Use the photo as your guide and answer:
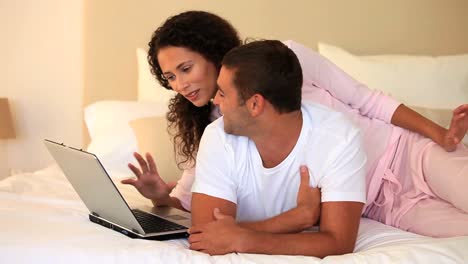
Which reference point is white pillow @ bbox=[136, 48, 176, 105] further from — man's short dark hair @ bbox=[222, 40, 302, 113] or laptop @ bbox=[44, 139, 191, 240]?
man's short dark hair @ bbox=[222, 40, 302, 113]

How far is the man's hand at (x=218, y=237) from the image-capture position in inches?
48.3

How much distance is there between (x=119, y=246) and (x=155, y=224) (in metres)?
0.25

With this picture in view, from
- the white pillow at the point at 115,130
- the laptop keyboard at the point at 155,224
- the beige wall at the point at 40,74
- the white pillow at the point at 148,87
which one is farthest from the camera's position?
the beige wall at the point at 40,74

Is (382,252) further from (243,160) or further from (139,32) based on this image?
(139,32)

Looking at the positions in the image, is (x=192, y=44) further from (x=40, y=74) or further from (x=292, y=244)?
(x=40, y=74)

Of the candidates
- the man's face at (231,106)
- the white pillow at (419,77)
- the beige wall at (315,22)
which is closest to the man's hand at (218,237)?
the man's face at (231,106)

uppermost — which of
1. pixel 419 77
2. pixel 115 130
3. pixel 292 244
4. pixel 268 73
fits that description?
pixel 268 73

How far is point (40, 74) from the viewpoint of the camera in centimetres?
294

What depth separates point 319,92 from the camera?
1687 mm

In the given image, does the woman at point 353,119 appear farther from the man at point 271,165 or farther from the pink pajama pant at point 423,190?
the man at point 271,165

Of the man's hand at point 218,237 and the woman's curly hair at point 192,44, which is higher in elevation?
the woman's curly hair at point 192,44

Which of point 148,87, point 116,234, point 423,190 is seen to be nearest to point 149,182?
point 116,234

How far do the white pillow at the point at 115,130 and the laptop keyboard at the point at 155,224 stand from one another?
28.9 inches

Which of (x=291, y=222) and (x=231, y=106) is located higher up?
(x=231, y=106)
